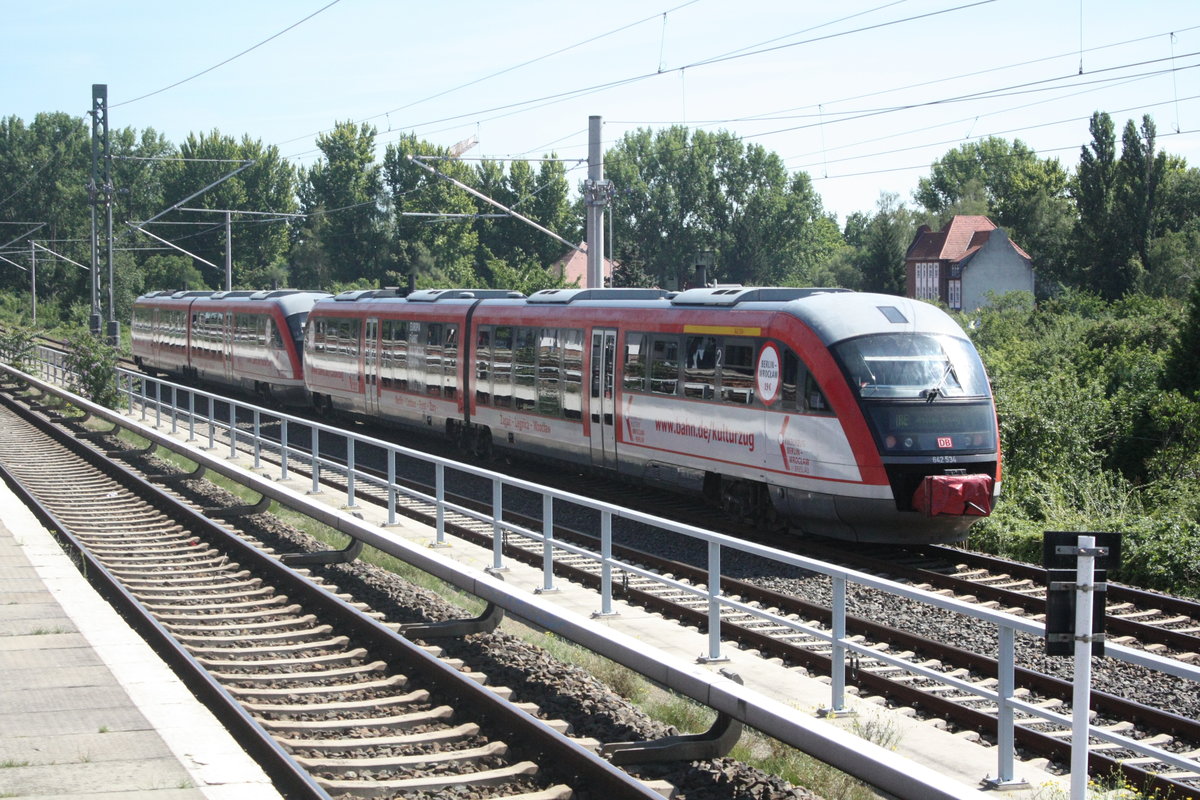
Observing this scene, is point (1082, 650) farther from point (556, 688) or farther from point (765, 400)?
point (765, 400)

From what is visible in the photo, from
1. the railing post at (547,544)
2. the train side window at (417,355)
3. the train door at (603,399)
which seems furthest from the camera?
the train side window at (417,355)

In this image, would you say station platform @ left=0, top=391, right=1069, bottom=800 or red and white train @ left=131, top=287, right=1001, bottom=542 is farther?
red and white train @ left=131, top=287, right=1001, bottom=542

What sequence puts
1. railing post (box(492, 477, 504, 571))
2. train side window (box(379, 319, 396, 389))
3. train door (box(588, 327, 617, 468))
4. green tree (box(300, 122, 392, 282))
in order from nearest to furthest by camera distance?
1. railing post (box(492, 477, 504, 571))
2. train door (box(588, 327, 617, 468))
3. train side window (box(379, 319, 396, 389))
4. green tree (box(300, 122, 392, 282))

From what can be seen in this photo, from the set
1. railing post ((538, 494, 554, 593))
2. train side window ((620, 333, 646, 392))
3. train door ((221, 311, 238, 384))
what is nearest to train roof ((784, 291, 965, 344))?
train side window ((620, 333, 646, 392))

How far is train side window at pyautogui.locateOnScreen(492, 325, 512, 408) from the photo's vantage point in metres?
22.8

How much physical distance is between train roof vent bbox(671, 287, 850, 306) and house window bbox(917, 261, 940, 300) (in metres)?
87.7

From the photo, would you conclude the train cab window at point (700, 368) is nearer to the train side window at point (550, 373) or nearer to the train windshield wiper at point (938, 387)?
the train windshield wiper at point (938, 387)

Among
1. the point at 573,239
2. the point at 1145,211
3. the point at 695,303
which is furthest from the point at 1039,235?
the point at 695,303

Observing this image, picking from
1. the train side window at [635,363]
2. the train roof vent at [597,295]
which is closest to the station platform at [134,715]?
the train side window at [635,363]

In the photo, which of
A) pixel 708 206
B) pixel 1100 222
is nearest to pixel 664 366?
pixel 1100 222

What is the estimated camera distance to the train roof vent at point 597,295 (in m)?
19.6

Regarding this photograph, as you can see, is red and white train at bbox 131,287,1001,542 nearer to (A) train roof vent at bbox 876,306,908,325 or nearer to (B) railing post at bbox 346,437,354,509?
(A) train roof vent at bbox 876,306,908,325

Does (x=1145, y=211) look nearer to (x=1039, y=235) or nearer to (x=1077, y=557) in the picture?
(x=1039, y=235)

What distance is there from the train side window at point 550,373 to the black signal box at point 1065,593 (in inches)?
593
